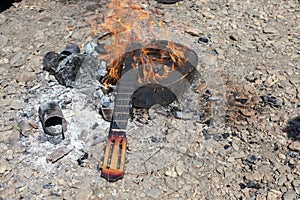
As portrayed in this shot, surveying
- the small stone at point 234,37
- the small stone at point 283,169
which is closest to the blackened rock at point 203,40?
the small stone at point 234,37

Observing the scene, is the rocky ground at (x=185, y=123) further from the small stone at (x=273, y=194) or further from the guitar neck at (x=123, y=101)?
the guitar neck at (x=123, y=101)

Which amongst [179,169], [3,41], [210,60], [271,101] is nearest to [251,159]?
[179,169]

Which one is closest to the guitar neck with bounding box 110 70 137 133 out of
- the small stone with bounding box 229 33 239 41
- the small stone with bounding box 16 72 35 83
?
the small stone with bounding box 16 72 35 83

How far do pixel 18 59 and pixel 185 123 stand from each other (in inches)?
76.1

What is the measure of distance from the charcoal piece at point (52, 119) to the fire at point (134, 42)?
615mm

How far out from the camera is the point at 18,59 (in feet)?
15.5

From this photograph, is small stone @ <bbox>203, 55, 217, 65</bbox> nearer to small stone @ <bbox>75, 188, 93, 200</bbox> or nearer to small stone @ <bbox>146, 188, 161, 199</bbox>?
small stone @ <bbox>146, 188, 161, 199</bbox>

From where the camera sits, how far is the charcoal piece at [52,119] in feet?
12.7

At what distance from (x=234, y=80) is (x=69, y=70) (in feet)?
5.19

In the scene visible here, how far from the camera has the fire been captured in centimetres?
407

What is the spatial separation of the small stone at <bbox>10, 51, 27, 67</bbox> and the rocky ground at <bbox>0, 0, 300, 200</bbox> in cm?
1

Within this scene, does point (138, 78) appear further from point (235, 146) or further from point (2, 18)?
point (2, 18)

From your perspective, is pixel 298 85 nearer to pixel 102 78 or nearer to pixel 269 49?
pixel 269 49

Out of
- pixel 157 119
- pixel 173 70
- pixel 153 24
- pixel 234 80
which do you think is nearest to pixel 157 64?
pixel 173 70
